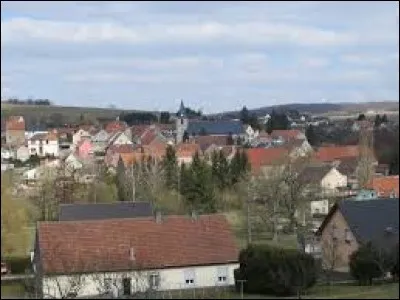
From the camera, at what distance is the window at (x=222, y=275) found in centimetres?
2992

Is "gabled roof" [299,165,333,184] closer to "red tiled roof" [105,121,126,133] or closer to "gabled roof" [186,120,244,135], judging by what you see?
"red tiled roof" [105,121,126,133]

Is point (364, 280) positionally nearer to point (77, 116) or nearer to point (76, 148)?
point (76, 148)

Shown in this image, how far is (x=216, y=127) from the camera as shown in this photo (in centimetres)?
12688

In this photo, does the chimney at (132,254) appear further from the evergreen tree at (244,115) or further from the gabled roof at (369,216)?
the evergreen tree at (244,115)

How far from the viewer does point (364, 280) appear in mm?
26781

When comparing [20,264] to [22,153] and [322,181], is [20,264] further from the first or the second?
[22,153]

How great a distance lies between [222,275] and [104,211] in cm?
992

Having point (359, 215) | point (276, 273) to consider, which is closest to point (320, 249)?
point (359, 215)

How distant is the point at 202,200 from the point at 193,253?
22791mm

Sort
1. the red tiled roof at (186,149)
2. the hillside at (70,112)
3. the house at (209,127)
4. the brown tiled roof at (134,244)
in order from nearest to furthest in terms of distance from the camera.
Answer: the brown tiled roof at (134,244)
the red tiled roof at (186,149)
the house at (209,127)
the hillside at (70,112)

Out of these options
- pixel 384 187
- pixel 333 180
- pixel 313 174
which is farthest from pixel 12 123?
pixel 333 180

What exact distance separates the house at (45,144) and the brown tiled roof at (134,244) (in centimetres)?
6784

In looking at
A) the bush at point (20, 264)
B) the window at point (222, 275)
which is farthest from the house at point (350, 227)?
the bush at point (20, 264)

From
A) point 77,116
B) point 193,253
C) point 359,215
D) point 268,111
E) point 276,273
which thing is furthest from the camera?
point 77,116
